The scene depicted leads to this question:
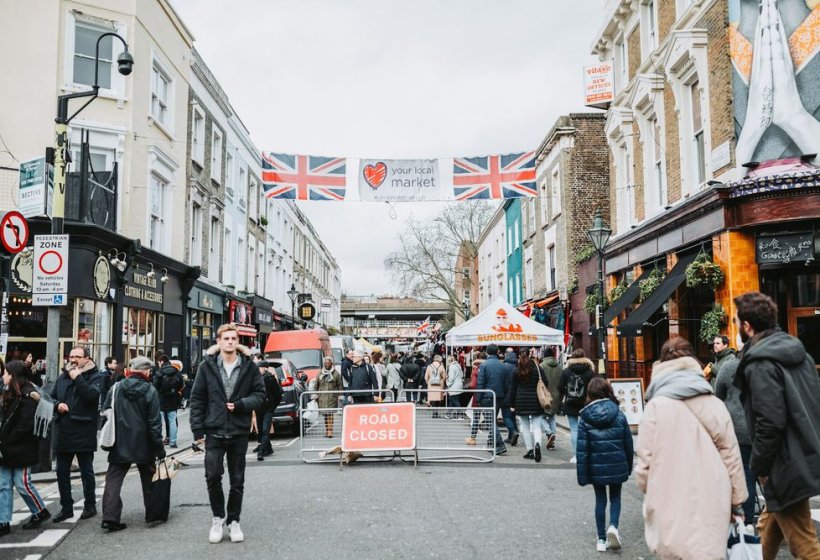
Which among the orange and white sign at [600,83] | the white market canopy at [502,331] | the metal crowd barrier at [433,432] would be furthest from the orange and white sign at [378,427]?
the orange and white sign at [600,83]

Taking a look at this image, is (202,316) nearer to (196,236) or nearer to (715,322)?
(196,236)

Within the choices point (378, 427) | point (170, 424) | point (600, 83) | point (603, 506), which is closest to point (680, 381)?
point (603, 506)

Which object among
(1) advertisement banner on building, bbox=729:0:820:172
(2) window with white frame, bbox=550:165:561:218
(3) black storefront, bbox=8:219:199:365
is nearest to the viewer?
(1) advertisement banner on building, bbox=729:0:820:172

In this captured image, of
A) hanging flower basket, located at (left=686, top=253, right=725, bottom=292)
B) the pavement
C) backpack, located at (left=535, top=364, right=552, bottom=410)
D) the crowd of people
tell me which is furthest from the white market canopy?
the pavement

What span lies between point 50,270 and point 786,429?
32.0 ft

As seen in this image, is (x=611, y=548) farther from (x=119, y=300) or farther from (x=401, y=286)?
(x=401, y=286)

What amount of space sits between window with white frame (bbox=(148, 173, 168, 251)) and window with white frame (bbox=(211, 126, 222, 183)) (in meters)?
5.18

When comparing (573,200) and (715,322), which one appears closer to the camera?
(715,322)

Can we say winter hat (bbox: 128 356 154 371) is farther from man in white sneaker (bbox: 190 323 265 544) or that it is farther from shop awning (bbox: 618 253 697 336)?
shop awning (bbox: 618 253 697 336)

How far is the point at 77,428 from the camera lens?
769 cm

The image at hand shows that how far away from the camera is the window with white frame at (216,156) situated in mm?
26669

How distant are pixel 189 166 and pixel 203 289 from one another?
15.3 feet

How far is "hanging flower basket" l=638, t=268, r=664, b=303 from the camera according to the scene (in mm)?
16359

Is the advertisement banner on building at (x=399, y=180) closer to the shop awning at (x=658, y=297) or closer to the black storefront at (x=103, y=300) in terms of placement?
the shop awning at (x=658, y=297)
